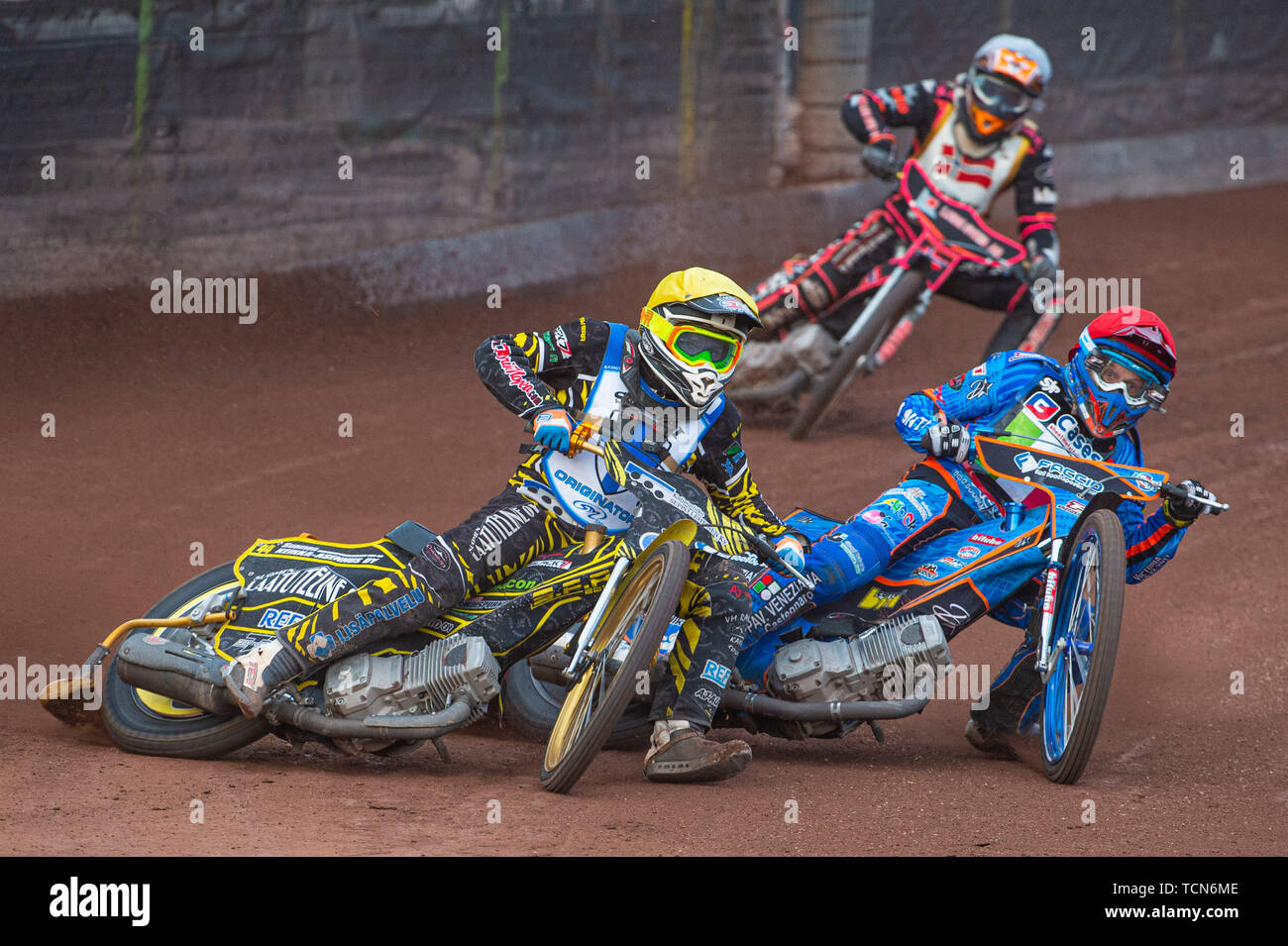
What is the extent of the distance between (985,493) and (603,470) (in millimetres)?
1549

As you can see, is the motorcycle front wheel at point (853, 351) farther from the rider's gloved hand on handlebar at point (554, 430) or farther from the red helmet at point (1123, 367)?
the rider's gloved hand on handlebar at point (554, 430)

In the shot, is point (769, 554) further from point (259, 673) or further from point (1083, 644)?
point (259, 673)

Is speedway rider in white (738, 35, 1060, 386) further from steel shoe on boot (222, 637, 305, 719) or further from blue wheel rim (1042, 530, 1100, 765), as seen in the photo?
steel shoe on boot (222, 637, 305, 719)

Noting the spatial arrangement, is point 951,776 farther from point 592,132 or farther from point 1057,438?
point 592,132

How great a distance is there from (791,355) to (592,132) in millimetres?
3905

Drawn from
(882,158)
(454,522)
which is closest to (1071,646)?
(454,522)

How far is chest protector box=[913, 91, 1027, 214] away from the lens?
389 inches

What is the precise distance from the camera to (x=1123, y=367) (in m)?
5.70

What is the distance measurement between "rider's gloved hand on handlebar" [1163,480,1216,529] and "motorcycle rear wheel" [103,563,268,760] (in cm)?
326

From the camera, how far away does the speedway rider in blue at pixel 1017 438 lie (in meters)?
5.70

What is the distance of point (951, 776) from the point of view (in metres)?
5.54

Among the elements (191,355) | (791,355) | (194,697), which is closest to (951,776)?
(194,697)

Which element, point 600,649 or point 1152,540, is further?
point 1152,540

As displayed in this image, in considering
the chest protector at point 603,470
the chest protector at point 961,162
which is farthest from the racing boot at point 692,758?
the chest protector at point 961,162
